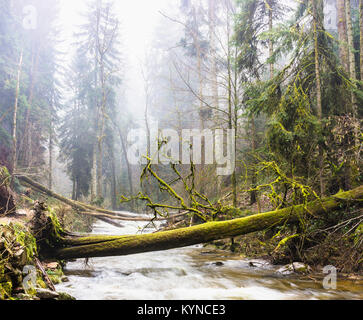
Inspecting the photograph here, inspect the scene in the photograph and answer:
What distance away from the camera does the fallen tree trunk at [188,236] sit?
17.5 feet

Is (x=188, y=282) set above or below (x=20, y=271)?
below

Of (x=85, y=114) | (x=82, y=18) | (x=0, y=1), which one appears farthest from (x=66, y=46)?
(x=0, y=1)

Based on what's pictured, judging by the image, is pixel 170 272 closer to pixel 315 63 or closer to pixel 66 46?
pixel 315 63

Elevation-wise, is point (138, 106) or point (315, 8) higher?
point (138, 106)

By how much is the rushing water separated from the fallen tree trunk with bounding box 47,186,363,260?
0.67 m

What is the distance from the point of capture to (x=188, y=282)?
19.3 ft

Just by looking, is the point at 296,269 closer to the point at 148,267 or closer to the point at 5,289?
the point at 148,267

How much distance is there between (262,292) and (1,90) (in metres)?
17.7

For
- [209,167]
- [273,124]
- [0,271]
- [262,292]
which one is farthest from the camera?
[209,167]

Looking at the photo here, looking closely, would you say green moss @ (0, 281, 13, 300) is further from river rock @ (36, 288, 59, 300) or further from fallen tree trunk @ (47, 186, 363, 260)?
fallen tree trunk @ (47, 186, 363, 260)

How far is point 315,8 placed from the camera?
6.68 meters

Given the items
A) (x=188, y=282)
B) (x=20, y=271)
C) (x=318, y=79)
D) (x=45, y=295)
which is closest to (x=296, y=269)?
(x=188, y=282)

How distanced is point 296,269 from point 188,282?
245cm

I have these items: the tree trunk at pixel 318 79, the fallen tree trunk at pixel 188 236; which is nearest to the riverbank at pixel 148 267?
the fallen tree trunk at pixel 188 236
